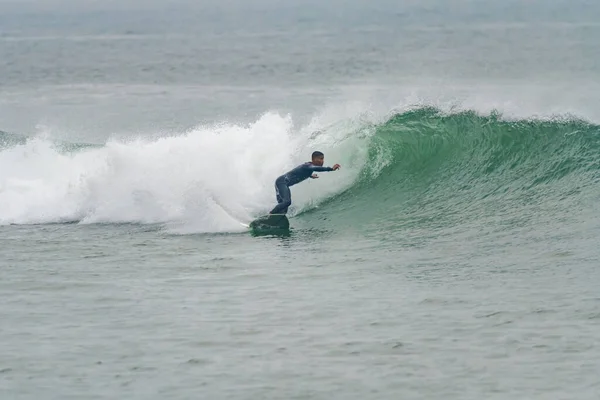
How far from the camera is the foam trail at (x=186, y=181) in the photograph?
1775 centimetres

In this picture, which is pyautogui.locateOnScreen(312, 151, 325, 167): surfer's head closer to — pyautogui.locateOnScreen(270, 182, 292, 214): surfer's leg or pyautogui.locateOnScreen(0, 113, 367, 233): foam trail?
pyautogui.locateOnScreen(270, 182, 292, 214): surfer's leg

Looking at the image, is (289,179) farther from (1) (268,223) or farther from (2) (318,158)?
(1) (268,223)

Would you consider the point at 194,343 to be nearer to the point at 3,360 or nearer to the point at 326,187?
the point at 3,360

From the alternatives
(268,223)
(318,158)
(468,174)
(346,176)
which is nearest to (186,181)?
(268,223)

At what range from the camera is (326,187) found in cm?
1897

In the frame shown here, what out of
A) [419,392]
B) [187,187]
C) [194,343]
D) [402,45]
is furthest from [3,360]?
[402,45]

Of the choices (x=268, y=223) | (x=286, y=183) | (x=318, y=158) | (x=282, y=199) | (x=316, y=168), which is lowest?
(x=268, y=223)

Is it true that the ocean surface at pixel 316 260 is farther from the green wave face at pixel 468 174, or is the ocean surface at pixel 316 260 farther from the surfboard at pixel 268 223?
the surfboard at pixel 268 223

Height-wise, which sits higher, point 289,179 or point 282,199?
point 289,179

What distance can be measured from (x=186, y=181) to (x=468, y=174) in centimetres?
515

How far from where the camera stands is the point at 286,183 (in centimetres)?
Answer: 1697

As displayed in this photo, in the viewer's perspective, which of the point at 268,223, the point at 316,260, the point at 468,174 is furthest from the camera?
the point at 468,174

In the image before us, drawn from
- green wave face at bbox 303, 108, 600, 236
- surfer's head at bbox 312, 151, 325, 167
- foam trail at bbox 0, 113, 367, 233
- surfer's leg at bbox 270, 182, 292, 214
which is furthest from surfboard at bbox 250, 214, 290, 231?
green wave face at bbox 303, 108, 600, 236

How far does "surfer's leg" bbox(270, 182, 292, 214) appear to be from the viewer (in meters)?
16.7
